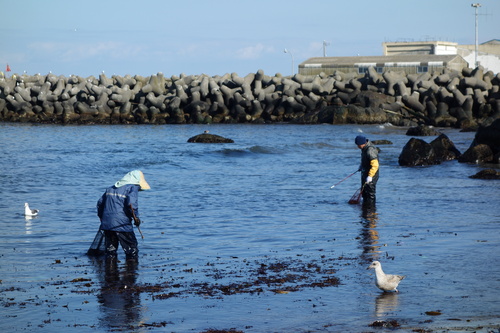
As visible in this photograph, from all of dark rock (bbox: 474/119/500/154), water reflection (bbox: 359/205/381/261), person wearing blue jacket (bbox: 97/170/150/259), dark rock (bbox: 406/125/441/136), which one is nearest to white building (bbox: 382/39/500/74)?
dark rock (bbox: 406/125/441/136)

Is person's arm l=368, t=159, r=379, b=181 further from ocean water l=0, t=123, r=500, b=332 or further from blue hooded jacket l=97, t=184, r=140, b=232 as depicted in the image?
blue hooded jacket l=97, t=184, r=140, b=232

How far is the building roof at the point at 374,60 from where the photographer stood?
229ft

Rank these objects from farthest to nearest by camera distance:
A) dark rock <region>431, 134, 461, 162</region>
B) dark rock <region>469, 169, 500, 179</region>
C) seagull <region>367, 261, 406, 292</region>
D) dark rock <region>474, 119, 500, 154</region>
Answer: dark rock <region>431, 134, 461, 162</region>
dark rock <region>474, 119, 500, 154</region>
dark rock <region>469, 169, 500, 179</region>
seagull <region>367, 261, 406, 292</region>

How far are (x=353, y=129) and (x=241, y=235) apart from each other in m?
30.3

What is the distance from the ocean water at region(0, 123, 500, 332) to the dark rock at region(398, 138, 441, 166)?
694 mm

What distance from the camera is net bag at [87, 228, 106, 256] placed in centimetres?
1178

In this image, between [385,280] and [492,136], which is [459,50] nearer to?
[492,136]

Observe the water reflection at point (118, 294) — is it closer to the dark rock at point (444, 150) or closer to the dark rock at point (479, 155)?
the dark rock at point (479, 155)

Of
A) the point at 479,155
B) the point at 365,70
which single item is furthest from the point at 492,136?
the point at 365,70

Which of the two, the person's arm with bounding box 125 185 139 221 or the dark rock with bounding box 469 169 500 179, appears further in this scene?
the dark rock with bounding box 469 169 500 179

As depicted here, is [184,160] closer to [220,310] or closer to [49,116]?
[220,310]

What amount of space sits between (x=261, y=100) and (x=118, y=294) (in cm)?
4206

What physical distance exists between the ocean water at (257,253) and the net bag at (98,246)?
152 millimetres

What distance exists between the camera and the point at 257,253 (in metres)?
12.1
